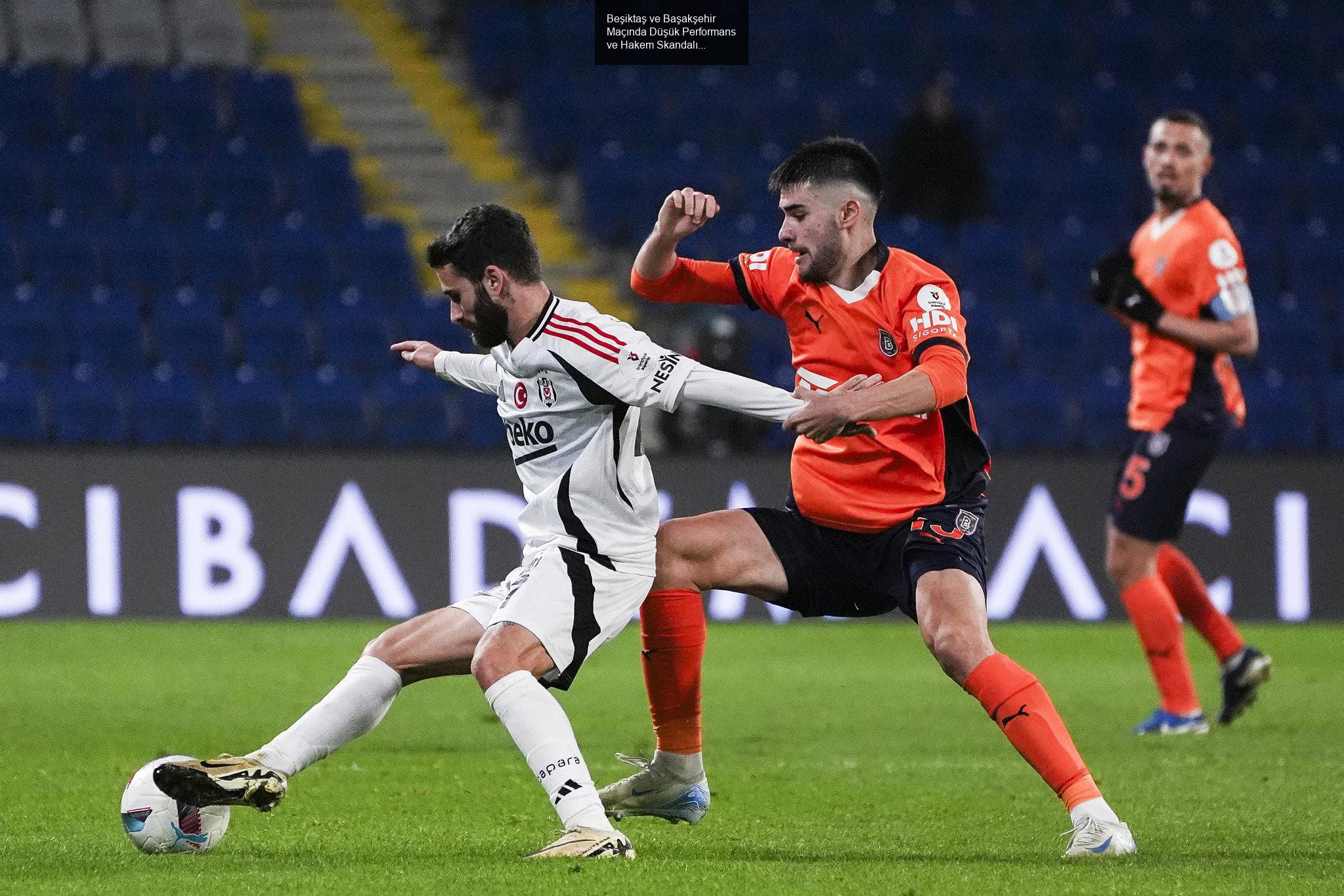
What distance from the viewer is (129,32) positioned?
15492 millimetres

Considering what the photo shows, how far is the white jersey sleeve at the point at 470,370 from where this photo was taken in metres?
4.93

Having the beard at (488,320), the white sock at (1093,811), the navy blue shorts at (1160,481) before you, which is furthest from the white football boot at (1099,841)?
the navy blue shorts at (1160,481)

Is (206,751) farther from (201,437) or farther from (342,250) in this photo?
(342,250)

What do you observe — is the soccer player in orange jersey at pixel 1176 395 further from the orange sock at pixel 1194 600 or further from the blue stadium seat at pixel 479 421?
the blue stadium seat at pixel 479 421

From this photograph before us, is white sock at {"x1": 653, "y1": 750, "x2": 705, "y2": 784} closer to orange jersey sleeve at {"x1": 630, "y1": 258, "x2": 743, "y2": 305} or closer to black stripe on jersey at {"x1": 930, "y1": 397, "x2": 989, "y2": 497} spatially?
black stripe on jersey at {"x1": 930, "y1": 397, "x2": 989, "y2": 497}

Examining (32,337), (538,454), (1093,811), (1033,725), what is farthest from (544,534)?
(32,337)

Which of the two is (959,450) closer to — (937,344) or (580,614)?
(937,344)

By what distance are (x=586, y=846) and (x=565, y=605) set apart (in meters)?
A: 0.58

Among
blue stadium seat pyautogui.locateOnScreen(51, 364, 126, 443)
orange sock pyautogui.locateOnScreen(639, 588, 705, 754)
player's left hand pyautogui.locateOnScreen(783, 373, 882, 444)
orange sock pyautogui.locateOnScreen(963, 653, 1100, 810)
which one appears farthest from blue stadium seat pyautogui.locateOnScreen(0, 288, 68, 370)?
orange sock pyautogui.locateOnScreen(963, 653, 1100, 810)

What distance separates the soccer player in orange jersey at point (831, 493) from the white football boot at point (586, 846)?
71 centimetres

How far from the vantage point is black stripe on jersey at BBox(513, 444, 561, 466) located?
4.54 meters

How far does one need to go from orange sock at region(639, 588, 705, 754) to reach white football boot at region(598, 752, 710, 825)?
3.4 inches

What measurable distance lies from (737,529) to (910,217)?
951 centimetres

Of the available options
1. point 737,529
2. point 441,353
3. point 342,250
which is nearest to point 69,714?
point 441,353
